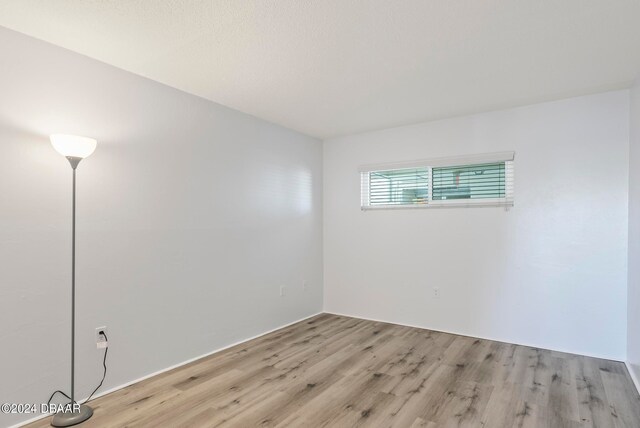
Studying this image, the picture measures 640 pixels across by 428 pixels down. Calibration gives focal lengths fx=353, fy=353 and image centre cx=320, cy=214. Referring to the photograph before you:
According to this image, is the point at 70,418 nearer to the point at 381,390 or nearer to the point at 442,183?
the point at 381,390

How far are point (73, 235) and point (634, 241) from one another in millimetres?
4078

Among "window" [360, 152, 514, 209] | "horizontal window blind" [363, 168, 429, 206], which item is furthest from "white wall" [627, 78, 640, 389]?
"horizontal window blind" [363, 168, 429, 206]

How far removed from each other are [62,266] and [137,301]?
0.60 m

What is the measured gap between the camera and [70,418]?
2135mm

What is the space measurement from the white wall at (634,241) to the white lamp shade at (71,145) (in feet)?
12.7

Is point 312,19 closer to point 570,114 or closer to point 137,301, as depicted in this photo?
point 137,301

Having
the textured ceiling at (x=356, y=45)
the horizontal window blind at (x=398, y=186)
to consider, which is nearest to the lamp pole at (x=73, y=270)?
the textured ceiling at (x=356, y=45)

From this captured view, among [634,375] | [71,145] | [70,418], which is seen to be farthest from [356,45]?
[634,375]

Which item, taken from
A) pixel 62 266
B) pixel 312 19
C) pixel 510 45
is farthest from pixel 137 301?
pixel 510 45

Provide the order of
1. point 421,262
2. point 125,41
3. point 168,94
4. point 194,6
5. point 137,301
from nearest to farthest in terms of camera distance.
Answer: point 194,6 < point 125,41 < point 137,301 < point 168,94 < point 421,262

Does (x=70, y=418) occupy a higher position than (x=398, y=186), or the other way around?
(x=398, y=186)

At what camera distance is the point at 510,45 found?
7.47ft

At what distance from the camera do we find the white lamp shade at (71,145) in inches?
81.2

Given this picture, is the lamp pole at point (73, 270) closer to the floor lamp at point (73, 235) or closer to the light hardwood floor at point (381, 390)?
the floor lamp at point (73, 235)
